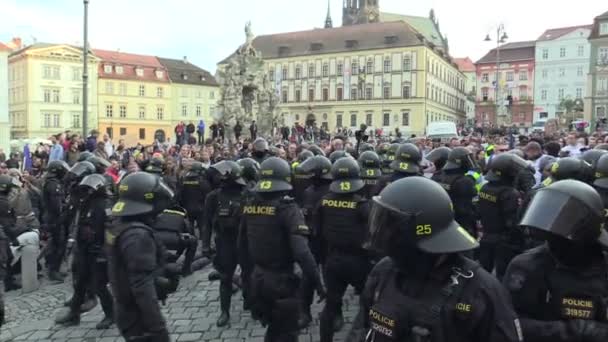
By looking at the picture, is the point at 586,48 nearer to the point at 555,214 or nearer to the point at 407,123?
the point at 407,123

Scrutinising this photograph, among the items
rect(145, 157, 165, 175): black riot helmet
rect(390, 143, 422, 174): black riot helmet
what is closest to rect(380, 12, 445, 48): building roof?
rect(145, 157, 165, 175): black riot helmet

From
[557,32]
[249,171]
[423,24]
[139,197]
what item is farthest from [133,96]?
[139,197]

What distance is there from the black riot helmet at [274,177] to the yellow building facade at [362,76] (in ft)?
248

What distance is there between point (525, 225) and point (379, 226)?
3.13ft

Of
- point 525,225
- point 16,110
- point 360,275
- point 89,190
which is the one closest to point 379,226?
point 525,225

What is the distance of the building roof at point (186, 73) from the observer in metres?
79.6

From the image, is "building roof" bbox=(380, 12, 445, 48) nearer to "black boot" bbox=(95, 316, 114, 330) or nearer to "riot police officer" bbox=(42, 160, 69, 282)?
"riot police officer" bbox=(42, 160, 69, 282)

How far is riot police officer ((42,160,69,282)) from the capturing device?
929 centimetres

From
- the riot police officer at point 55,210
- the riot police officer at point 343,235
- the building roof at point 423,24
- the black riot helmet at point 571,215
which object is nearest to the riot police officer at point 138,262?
the riot police officer at point 343,235

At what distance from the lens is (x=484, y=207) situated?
6.65 meters

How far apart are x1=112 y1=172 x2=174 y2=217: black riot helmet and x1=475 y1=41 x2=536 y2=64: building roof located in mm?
98382

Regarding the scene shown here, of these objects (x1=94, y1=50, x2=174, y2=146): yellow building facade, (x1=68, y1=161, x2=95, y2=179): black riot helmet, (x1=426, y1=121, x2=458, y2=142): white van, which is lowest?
(x1=68, y1=161, x2=95, y2=179): black riot helmet

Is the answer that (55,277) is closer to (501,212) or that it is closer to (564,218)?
(501,212)

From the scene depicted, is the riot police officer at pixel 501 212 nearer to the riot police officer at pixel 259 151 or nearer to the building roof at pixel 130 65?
the riot police officer at pixel 259 151
